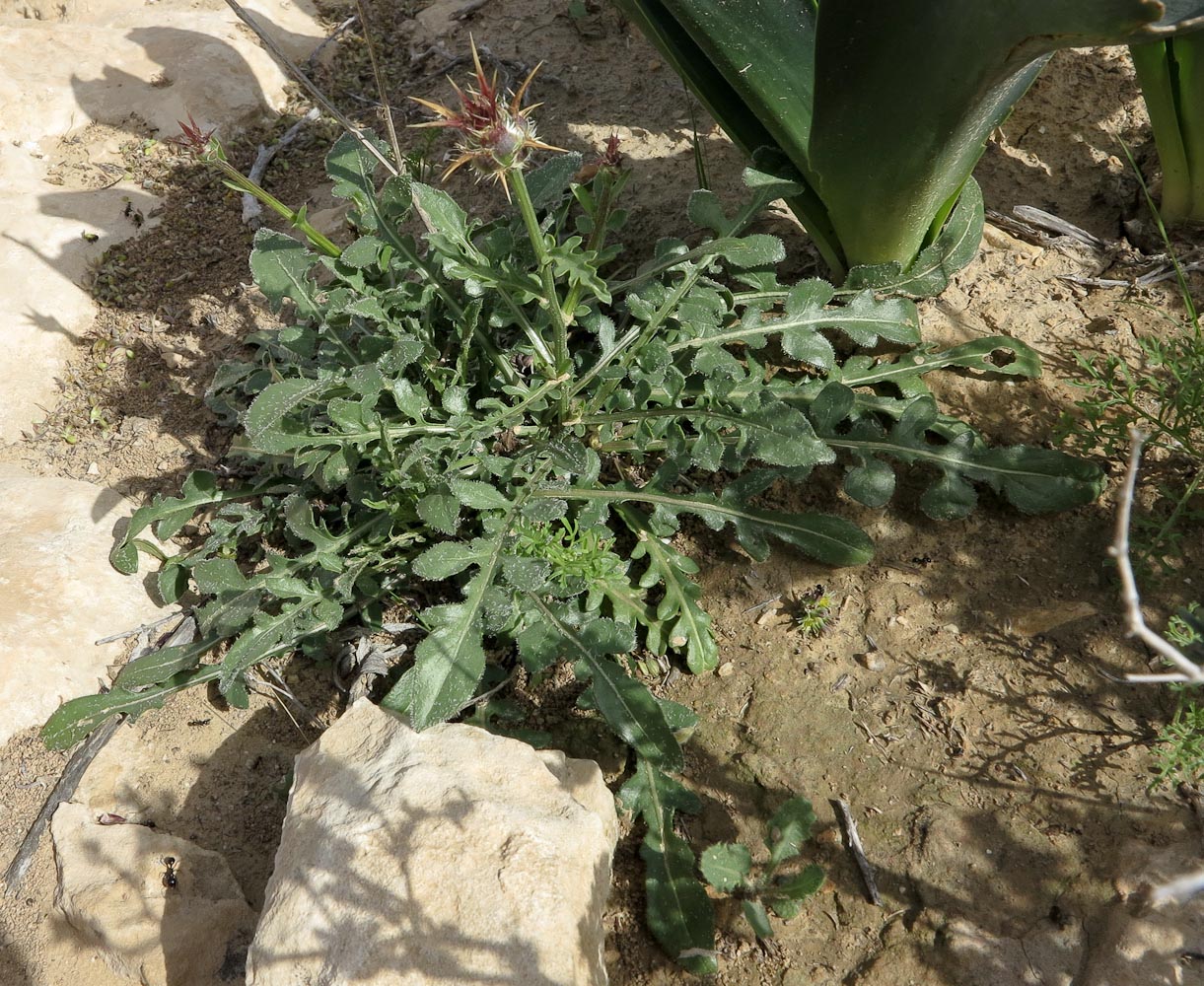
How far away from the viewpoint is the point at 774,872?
5.67ft

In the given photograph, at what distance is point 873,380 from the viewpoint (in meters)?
2.30

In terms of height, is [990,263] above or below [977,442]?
above

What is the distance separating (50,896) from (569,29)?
3220mm

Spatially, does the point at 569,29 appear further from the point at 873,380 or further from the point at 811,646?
the point at 811,646

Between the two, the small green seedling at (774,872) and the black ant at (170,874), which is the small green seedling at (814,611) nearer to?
the small green seedling at (774,872)

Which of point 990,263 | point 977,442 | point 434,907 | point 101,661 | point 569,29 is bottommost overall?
point 101,661

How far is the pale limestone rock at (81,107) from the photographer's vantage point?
2961mm

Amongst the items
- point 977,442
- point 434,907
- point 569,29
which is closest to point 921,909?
point 434,907

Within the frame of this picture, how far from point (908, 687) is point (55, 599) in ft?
6.86

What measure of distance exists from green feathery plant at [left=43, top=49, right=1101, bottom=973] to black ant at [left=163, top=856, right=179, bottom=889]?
1.13 feet

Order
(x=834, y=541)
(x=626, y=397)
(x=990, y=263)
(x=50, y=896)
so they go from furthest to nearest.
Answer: (x=990, y=263), (x=626, y=397), (x=834, y=541), (x=50, y=896)

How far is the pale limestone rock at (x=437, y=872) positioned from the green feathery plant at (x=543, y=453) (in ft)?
0.45

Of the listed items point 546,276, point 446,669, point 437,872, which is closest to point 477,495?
point 446,669

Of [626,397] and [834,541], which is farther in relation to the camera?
[626,397]
